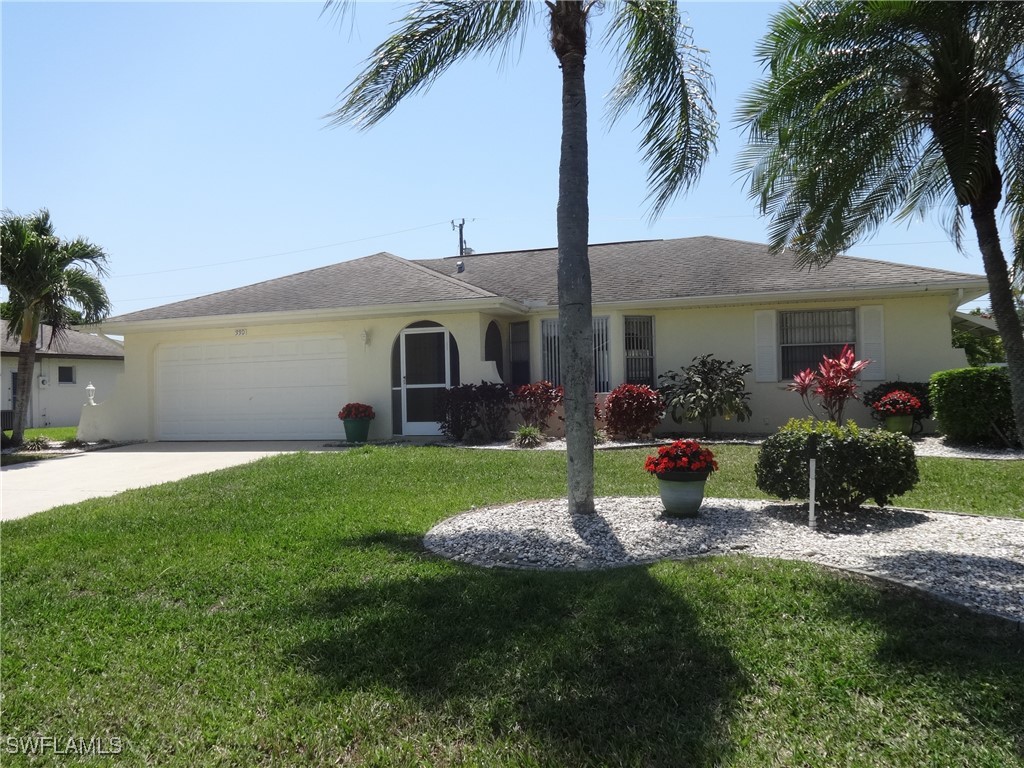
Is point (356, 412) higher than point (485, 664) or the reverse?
higher

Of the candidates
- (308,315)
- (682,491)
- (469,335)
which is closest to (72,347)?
(308,315)

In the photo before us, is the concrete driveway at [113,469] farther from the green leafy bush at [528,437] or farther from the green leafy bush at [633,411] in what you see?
the green leafy bush at [633,411]

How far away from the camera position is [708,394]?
14.4m

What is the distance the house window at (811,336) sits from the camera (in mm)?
15406

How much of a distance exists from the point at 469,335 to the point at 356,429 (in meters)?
3.02

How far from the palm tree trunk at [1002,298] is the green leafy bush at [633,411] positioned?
8297 millimetres

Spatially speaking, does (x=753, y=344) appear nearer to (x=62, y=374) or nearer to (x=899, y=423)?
(x=899, y=423)

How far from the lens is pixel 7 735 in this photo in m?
3.64

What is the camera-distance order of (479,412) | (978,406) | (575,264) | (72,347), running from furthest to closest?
(72,347) → (479,412) → (978,406) → (575,264)

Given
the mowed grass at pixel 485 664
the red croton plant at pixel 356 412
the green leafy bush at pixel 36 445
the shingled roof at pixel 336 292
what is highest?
the shingled roof at pixel 336 292

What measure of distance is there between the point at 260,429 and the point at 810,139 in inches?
548

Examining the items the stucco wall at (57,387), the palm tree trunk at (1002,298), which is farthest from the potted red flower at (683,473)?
the stucco wall at (57,387)

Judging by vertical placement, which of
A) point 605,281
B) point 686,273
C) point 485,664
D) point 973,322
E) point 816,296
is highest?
point 686,273

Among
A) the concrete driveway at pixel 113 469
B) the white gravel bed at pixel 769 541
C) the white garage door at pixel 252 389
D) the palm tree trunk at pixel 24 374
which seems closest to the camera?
the white gravel bed at pixel 769 541
